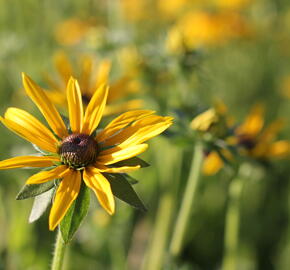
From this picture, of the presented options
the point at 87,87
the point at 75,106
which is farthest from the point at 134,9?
the point at 75,106

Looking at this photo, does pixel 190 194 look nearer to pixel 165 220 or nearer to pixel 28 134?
pixel 165 220

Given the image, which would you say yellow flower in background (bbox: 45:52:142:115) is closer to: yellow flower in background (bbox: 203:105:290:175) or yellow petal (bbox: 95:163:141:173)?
yellow flower in background (bbox: 203:105:290:175)

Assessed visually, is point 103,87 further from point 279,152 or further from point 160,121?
point 279,152

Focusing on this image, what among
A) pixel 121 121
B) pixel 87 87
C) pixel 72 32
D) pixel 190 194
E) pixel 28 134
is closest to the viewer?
pixel 28 134

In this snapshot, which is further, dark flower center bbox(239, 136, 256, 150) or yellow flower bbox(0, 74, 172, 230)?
dark flower center bbox(239, 136, 256, 150)

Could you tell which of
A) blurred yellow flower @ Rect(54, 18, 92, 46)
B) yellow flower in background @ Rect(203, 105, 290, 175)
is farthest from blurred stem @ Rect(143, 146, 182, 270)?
blurred yellow flower @ Rect(54, 18, 92, 46)

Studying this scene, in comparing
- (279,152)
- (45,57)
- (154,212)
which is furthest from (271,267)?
Answer: (45,57)

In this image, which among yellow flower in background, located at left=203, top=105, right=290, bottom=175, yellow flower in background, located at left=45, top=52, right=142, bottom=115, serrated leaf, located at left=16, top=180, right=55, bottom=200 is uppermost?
yellow flower in background, located at left=45, top=52, right=142, bottom=115
